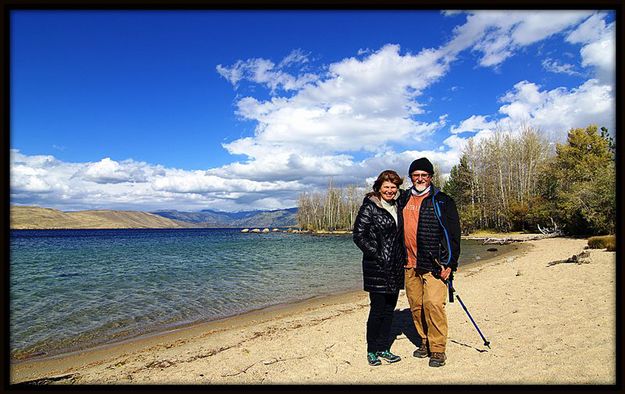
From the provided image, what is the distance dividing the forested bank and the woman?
28250mm

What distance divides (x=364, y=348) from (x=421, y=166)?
9.21ft

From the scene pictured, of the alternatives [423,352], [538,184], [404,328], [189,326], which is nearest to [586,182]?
[538,184]

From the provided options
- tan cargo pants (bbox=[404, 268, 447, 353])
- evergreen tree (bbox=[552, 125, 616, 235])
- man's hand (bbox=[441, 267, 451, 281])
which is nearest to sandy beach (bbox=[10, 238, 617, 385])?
tan cargo pants (bbox=[404, 268, 447, 353])

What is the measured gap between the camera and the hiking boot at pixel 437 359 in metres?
4.25

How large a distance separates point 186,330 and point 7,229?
752 cm

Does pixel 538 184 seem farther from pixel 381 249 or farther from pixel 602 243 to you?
pixel 381 249

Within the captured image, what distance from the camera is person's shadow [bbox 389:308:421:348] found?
5531 mm

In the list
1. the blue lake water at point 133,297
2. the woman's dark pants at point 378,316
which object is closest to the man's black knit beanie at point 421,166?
the woman's dark pants at point 378,316

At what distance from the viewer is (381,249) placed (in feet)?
14.2

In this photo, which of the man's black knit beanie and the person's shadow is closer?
the man's black knit beanie

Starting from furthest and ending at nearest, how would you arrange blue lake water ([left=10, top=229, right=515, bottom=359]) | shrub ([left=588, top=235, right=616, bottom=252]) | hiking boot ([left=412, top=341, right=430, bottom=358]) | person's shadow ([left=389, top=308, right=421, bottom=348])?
shrub ([left=588, top=235, right=616, bottom=252]) → blue lake water ([left=10, top=229, right=515, bottom=359]) → person's shadow ([left=389, top=308, right=421, bottom=348]) → hiking boot ([left=412, top=341, right=430, bottom=358])

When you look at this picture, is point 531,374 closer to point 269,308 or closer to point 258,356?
point 258,356

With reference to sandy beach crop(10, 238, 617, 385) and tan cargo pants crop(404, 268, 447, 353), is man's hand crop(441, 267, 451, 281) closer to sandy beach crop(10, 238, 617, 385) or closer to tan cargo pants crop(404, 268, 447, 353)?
tan cargo pants crop(404, 268, 447, 353)
